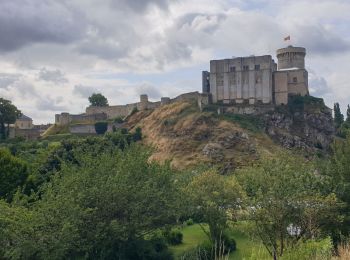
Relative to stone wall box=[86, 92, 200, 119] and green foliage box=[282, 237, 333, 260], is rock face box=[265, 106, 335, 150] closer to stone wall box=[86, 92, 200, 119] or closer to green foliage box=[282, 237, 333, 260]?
stone wall box=[86, 92, 200, 119]

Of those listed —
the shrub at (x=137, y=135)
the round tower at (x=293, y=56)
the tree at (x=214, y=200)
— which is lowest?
the tree at (x=214, y=200)

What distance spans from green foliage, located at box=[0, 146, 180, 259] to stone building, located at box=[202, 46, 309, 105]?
191 feet

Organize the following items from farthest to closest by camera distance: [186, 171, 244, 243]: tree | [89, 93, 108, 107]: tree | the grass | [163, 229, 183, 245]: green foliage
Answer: [89, 93, 108, 107]: tree < [163, 229, 183, 245]: green foliage < [186, 171, 244, 243]: tree < the grass

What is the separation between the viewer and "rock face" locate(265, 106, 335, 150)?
3359 inches

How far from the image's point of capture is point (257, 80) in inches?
3514

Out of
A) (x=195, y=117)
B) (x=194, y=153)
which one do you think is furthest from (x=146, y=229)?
(x=195, y=117)

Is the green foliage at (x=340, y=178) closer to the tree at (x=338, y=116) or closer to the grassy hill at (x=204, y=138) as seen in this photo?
the grassy hill at (x=204, y=138)

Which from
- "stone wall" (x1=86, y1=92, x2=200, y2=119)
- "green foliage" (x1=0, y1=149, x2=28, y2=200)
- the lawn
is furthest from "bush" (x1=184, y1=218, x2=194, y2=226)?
"stone wall" (x1=86, y1=92, x2=200, y2=119)

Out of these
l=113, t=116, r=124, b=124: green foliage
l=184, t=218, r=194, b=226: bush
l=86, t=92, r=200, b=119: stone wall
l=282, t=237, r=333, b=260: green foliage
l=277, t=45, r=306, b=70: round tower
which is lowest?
l=184, t=218, r=194, b=226: bush

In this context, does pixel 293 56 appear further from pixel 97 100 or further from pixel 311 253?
pixel 311 253

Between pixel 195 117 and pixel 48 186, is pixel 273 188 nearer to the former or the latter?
pixel 48 186

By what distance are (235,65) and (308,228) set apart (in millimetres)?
70238

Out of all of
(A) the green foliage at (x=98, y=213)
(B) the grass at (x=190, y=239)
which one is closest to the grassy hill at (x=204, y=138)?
(B) the grass at (x=190, y=239)

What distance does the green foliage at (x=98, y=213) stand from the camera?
26.1 metres
